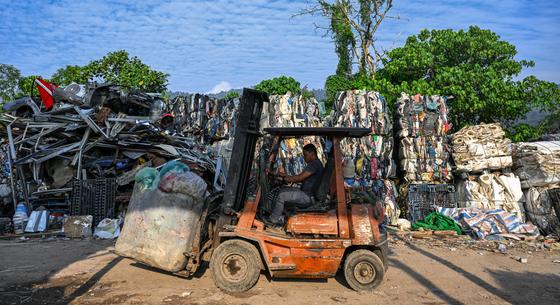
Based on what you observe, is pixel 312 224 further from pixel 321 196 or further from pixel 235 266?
pixel 235 266

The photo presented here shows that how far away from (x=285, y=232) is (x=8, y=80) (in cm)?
2456

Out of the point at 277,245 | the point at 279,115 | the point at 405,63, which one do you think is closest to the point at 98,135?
the point at 279,115

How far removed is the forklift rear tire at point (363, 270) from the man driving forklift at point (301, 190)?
0.95m

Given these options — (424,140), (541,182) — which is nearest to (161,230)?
(424,140)

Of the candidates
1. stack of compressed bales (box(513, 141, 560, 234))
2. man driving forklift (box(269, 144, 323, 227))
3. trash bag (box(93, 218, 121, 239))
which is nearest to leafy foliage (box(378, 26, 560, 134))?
stack of compressed bales (box(513, 141, 560, 234))

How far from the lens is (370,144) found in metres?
11.0

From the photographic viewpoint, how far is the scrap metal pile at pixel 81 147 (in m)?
9.94

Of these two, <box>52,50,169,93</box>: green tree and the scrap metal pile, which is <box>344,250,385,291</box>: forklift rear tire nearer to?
the scrap metal pile

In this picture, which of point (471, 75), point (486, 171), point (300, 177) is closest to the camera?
point (300, 177)

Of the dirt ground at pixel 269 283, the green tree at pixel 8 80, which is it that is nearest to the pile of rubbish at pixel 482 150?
Answer: the dirt ground at pixel 269 283

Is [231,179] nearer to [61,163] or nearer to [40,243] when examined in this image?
[40,243]

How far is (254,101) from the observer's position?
5.44 meters

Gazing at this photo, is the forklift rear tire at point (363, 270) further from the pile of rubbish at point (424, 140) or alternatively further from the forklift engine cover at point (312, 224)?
Answer: the pile of rubbish at point (424, 140)

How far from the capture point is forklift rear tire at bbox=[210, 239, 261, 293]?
5094 millimetres
